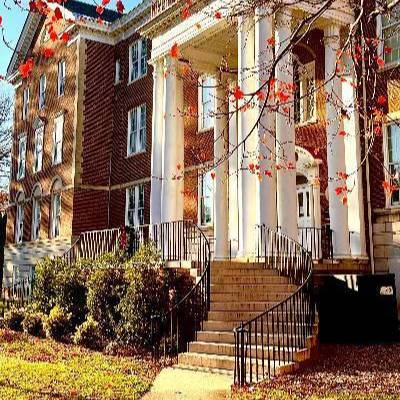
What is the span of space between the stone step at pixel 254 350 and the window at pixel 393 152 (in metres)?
6.61

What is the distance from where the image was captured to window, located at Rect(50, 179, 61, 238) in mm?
26859

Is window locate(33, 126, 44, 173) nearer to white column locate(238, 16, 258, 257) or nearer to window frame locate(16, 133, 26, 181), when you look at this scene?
window frame locate(16, 133, 26, 181)

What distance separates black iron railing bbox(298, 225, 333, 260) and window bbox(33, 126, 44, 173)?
17247 mm

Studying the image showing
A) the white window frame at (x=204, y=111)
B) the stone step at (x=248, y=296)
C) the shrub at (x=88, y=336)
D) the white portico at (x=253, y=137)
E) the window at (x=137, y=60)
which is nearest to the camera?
the stone step at (x=248, y=296)

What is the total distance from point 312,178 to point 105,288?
714 centimetres

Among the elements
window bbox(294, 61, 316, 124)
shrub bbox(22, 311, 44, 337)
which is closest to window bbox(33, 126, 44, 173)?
shrub bbox(22, 311, 44, 337)

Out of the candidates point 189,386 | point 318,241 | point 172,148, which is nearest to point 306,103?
point 172,148

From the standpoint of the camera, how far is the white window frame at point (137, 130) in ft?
81.3

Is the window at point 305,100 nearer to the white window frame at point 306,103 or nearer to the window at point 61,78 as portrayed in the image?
the white window frame at point 306,103

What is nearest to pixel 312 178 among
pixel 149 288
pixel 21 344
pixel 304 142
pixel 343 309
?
pixel 304 142

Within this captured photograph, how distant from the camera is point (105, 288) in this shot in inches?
554

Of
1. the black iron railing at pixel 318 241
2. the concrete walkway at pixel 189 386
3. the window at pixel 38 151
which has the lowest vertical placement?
the concrete walkway at pixel 189 386

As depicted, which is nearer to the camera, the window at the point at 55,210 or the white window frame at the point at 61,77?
the window at the point at 55,210

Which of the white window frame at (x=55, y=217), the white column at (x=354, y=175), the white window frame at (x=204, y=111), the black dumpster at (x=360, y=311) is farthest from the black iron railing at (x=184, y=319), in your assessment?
the white window frame at (x=55, y=217)
